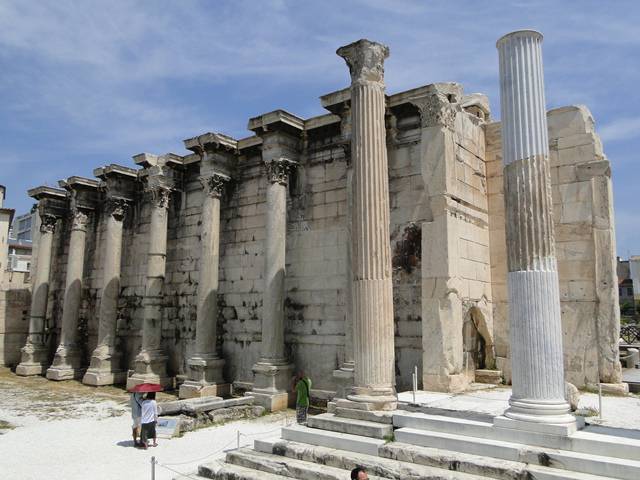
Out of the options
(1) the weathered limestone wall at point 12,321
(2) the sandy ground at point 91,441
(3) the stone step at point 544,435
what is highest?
(1) the weathered limestone wall at point 12,321

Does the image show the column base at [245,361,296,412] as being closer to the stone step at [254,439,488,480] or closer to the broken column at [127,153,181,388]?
the broken column at [127,153,181,388]

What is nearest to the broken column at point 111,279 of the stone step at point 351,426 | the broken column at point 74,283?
the broken column at point 74,283

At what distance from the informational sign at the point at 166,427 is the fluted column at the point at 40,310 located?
12.0m

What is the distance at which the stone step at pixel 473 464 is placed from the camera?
6457 millimetres

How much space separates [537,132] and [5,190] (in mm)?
35725

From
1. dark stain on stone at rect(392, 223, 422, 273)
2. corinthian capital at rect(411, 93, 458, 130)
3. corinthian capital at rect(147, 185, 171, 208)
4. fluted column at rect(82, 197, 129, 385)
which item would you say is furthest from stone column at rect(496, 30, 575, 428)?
fluted column at rect(82, 197, 129, 385)

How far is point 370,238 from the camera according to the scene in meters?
9.72

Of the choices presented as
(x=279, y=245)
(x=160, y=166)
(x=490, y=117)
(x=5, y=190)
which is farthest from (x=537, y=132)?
(x=5, y=190)

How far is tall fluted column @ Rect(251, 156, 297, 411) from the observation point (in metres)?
14.0

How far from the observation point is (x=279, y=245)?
579 inches

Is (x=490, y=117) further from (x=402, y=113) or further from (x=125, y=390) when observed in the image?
(x=125, y=390)

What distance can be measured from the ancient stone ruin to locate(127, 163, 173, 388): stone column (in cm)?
5

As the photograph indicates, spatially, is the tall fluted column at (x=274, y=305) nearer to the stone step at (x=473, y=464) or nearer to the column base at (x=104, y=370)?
the stone step at (x=473, y=464)

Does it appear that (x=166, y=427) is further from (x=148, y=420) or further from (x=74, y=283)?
(x=74, y=283)
